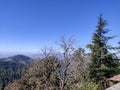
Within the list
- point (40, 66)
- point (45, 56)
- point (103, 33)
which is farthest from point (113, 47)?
point (40, 66)

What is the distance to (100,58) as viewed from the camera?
25.3 meters

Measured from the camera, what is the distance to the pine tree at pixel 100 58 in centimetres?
2495

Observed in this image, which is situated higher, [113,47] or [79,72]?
[113,47]

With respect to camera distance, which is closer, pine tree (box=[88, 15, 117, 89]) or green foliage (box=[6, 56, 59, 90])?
pine tree (box=[88, 15, 117, 89])

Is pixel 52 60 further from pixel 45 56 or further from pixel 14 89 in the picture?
pixel 14 89

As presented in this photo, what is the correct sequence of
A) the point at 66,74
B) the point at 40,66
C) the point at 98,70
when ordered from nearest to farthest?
the point at 98,70 → the point at 66,74 → the point at 40,66

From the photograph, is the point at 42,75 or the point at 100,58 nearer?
the point at 100,58

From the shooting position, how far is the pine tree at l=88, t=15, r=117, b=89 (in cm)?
2495

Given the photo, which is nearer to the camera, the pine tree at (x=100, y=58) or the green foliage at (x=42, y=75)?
the pine tree at (x=100, y=58)

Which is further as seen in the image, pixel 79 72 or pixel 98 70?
pixel 79 72

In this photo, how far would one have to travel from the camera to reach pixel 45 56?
34.5 metres

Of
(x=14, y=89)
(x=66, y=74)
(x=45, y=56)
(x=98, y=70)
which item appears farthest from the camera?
(x=14, y=89)

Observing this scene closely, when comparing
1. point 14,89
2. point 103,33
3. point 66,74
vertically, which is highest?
point 103,33

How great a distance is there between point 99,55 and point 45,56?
11676 millimetres
